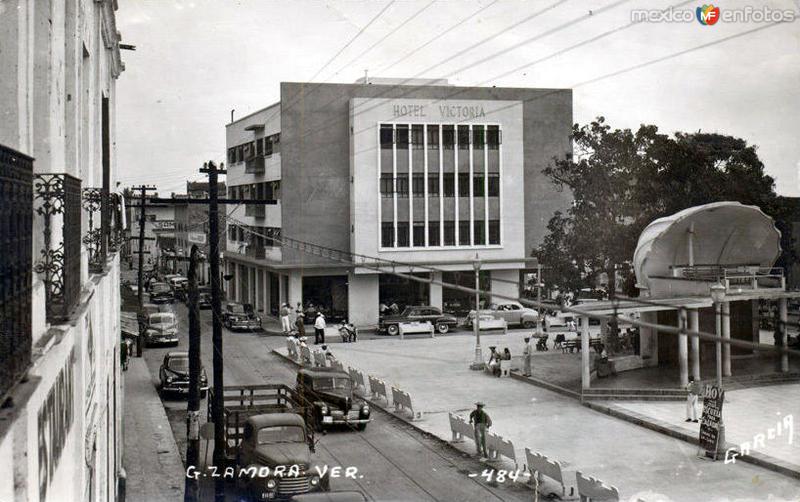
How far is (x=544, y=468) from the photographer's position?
584 inches

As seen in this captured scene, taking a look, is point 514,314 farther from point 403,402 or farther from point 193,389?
point 193,389

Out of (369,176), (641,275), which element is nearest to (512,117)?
(369,176)

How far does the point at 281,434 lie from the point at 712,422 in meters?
9.13

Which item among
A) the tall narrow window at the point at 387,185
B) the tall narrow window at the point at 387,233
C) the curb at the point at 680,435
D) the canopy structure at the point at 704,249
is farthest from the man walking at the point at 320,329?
the curb at the point at 680,435

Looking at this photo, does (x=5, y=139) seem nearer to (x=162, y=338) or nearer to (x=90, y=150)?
(x=90, y=150)

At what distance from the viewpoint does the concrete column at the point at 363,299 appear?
45.0m

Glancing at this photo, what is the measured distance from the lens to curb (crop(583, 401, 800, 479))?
52.4 feet

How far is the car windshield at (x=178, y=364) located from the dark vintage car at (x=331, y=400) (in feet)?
17.4

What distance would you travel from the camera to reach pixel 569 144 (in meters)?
49.3

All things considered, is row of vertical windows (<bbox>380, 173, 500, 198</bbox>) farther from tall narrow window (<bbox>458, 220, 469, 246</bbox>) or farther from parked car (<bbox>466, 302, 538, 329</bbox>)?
parked car (<bbox>466, 302, 538, 329</bbox>)

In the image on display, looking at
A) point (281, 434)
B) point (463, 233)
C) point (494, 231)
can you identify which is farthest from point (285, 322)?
point (281, 434)

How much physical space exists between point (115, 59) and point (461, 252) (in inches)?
1140

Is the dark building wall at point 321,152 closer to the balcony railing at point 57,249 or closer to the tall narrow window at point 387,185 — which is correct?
the tall narrow window at point 387,185

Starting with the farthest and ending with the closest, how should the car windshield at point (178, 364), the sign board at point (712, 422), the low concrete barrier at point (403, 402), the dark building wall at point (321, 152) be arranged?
the dark building wall at point (321, 152)
the car windshield at point (178, 364)
the low concrete barrier at point (403, 402)
the sign board at point (712, 422)
